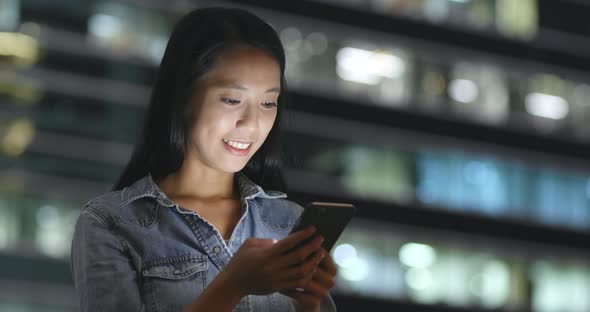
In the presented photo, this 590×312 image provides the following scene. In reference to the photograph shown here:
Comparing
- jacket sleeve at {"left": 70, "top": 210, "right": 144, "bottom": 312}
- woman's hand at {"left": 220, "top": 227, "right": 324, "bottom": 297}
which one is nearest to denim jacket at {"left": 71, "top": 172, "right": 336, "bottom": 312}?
jacket sleeve at {"left": 70, "top": 210, "right": 144, "bottom": 312}

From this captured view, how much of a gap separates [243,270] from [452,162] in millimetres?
31561

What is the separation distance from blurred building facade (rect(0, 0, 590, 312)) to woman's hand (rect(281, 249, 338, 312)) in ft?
83.0

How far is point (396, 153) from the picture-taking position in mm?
32531

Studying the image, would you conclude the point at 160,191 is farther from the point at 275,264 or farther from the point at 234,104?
the point at 275,264

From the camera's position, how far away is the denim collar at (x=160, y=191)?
2670mm

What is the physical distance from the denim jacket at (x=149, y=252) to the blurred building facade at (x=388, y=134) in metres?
25.0

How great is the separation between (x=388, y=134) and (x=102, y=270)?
2995cm

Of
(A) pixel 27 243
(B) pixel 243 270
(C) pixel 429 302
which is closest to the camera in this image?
(B) pixel 243 270

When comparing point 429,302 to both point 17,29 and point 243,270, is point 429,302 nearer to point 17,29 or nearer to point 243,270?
point 17,29

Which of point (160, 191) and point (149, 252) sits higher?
point (160, 191)

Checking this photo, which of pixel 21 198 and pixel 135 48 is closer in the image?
pixel 21 198

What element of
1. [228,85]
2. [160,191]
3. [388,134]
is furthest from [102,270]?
[388,134]

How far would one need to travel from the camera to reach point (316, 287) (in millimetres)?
2389

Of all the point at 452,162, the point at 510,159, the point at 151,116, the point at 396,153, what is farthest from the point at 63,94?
the point at 151,116
